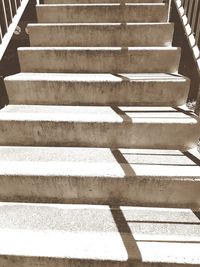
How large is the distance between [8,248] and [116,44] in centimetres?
223

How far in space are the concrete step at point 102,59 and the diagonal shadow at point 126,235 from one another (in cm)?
144

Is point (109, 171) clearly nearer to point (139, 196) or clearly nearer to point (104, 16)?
point (139, 196)

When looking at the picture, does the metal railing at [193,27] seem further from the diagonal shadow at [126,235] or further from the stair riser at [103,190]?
the diagonal shadow at [126,235]

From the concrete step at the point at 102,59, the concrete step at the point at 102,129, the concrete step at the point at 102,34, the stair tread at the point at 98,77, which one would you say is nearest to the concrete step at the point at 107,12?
the concrete step at the point at 102,34

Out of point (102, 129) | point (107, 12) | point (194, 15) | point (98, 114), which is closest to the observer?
point (102, 129)

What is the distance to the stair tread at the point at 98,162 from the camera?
192 cm

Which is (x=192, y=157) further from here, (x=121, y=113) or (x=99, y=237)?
(x=99, y=237)

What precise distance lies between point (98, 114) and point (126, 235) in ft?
3.28

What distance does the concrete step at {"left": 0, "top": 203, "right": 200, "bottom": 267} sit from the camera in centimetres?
161

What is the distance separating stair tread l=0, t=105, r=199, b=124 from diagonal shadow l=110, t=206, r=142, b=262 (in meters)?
0.70

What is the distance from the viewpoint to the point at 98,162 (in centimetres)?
204

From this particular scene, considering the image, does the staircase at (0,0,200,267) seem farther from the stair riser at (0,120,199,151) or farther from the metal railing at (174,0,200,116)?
the metal railing at (174,0,200,116)

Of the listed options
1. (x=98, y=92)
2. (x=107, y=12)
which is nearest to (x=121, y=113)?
(x=98, y=92)

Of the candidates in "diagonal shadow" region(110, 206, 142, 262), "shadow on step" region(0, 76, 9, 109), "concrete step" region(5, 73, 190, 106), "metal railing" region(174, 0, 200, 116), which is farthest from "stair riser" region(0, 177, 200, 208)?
"shadow on step" region(0, 76, 9, 109)
